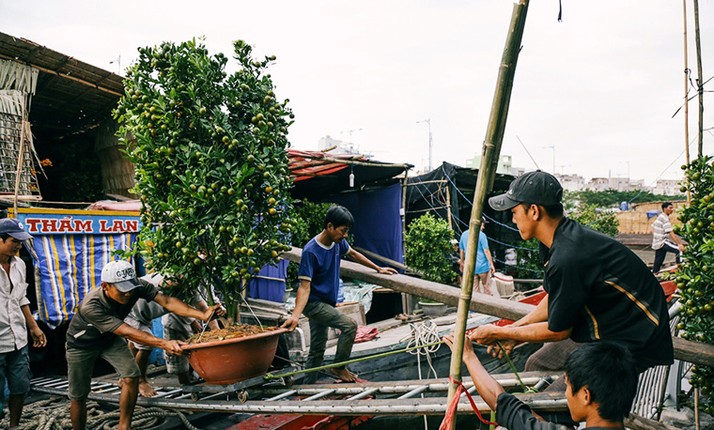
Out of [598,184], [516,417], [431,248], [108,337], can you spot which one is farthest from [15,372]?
[598,184]

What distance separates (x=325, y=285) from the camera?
4.99 metres

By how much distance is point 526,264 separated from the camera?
→ 49.3 ft

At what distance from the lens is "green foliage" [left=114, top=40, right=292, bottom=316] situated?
3875 mm

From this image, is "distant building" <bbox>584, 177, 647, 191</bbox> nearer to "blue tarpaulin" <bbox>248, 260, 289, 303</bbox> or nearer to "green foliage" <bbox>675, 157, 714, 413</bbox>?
"blue tarpaulin" <bbox>248, 260, 289, 303</bbox>

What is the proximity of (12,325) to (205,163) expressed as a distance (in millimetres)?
2756

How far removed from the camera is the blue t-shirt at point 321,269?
4.77 metres

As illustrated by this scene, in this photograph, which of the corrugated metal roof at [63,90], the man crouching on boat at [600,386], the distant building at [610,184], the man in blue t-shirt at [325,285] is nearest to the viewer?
the man crouching on boat at [600,386]

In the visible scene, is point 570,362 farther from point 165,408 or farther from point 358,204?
point 358,204

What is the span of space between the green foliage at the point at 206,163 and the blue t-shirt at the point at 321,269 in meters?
0.58

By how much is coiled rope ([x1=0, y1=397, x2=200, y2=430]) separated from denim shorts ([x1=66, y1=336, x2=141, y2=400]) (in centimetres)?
38

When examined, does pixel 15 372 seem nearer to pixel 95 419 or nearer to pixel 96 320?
pixel 95 419

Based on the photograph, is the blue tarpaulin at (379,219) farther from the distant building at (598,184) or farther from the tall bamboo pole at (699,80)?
the distant building at (598,184)

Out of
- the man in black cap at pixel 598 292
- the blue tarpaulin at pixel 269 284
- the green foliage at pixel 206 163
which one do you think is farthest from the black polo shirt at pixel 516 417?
the blue tarpaulin at pixel 269 284

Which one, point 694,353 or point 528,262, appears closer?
point 694,353
